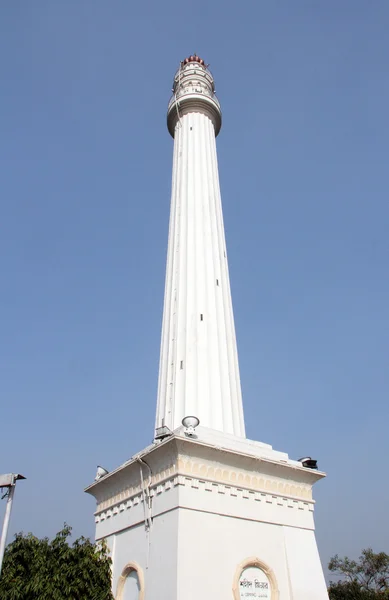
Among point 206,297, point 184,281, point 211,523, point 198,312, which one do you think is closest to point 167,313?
point 184,281

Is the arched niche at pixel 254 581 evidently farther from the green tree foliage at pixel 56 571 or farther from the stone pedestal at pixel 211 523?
the green tree foliage at pixel 56 571

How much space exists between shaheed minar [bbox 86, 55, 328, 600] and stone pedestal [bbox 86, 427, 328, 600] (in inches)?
1.0

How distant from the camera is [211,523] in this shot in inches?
487

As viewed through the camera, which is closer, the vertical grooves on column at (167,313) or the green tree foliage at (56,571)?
the green tree foliage at (56,571)

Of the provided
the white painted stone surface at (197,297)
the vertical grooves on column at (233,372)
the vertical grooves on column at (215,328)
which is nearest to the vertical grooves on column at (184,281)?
the white painted stone surface at (197,297)

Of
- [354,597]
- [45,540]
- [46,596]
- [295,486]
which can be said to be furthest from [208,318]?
[354,597]

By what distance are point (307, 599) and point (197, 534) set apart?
12.2ft

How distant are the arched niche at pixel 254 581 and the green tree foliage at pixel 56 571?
10.5ft

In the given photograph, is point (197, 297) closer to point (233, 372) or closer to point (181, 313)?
point (181, 313)

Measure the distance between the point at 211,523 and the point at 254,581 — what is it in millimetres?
1846

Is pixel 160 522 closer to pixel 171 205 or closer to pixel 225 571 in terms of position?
pixel 225 571

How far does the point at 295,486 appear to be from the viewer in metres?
14.7

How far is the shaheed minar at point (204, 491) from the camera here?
39.3 feet

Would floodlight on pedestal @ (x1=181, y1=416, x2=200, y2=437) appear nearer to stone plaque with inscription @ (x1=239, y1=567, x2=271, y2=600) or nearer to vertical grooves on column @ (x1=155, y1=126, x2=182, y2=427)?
vertical grooves on column @ (x1=155, y1=126, x2=182, y2=427)
